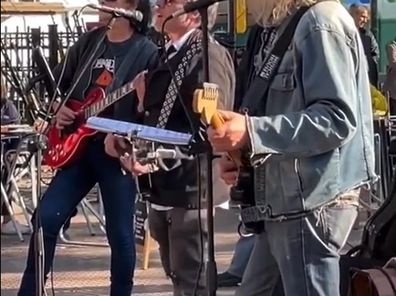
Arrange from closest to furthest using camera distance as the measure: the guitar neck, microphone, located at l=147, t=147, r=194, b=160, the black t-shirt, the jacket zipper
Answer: the jacket zipper → microphone, located at l=147, t=147, r=194, b=160 → the guitar neck → the black t-shirt

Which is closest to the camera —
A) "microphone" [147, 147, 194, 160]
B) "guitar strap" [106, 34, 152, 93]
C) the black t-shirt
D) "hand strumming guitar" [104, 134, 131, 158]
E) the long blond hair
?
the long blond hair

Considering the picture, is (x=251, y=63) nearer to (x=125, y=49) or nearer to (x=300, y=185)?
(x=300, y=185)

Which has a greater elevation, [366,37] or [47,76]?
[366,37]

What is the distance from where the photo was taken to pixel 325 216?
3215 mm

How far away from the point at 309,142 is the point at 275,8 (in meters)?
0.48

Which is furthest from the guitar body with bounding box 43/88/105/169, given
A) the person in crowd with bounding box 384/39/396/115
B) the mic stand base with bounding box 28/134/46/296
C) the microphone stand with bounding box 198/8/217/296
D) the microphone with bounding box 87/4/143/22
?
the person in crowd with bounding box 384/39/396/115

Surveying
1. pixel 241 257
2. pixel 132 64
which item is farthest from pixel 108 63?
pixel 241 257

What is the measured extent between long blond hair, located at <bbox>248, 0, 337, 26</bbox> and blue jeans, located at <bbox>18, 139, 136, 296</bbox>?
1839 mm

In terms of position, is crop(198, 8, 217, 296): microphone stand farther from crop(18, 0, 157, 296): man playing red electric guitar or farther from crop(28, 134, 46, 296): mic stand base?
crop(18, 0, 157, 296): man playing red electric guitar

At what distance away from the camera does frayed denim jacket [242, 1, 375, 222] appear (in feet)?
10.1

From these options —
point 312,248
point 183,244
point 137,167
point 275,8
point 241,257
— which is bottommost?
point 241,257

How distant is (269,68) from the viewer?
10.7 ft

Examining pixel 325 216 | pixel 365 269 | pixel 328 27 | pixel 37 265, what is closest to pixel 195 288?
pixel 37 265

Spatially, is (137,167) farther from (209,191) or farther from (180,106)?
(209,191)
